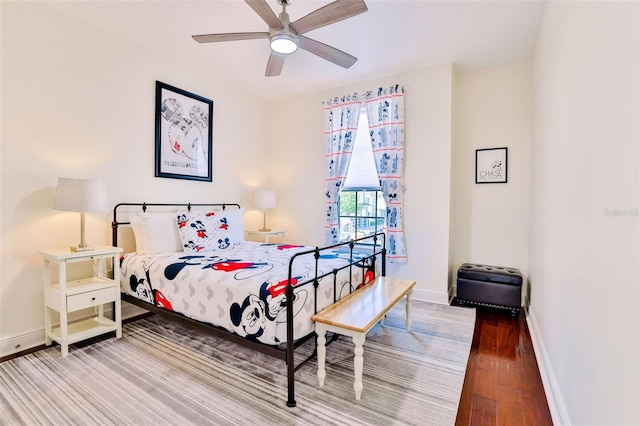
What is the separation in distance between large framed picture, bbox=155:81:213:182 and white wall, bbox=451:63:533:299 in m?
3.26

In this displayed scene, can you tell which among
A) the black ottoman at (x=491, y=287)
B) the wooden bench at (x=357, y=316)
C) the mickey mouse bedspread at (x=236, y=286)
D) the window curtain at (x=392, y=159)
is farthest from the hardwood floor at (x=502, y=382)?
the window curtain at (x=392, y=159)

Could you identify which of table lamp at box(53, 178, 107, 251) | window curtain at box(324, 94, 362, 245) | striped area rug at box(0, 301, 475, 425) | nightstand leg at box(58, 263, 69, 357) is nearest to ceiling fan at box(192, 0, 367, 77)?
window curtain at box(324, 94, 362, 245)

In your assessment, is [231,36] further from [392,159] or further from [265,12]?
[392,159]

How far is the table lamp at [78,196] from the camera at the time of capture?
7.84 ft

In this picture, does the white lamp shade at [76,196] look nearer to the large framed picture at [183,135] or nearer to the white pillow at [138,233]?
the white pillow at [138,233]

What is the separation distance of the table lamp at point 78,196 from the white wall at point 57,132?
32 cm

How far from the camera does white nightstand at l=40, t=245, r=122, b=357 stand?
2.36 metres

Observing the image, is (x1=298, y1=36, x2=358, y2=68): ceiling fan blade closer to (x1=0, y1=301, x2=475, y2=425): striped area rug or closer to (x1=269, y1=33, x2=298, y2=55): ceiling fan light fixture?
(x1=269, y1=33, x2=298, y2=55): ceiling fan light fixture

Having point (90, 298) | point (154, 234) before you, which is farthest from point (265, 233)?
point (90, 298)

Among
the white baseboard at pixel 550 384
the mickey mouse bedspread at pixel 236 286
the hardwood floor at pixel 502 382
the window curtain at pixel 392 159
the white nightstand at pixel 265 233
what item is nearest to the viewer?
the white baseboard at pixel 550 384

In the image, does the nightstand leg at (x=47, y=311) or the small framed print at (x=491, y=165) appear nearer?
the nightstand leg at (x=47, y=311)

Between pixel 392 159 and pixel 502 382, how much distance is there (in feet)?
8.46

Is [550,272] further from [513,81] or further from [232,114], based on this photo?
[232,114]

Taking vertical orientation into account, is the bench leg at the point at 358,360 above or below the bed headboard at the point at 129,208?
below
